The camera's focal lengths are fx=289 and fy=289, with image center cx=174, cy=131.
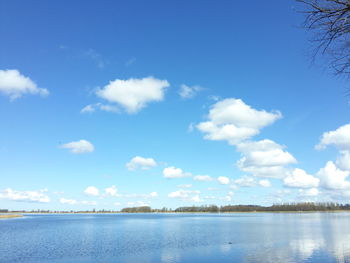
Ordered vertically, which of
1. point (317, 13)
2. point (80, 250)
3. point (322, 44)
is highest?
point (317, 13)

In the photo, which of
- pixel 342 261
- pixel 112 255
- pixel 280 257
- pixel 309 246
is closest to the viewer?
pixel 342 261

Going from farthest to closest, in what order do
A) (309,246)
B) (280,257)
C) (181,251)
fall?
(309,246) → (181,251) → (280,257)

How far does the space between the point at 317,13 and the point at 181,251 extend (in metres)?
29.8

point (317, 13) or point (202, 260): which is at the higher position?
point (317, 13)

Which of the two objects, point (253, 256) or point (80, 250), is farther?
point (80, 250)

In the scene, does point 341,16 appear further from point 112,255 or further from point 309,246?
point 309,246

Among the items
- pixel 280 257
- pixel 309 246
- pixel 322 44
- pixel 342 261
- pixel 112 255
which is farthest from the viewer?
pixel 309 246

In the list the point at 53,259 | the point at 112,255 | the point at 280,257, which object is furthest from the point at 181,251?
the point at 53,259

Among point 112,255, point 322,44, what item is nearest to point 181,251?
point 112,255

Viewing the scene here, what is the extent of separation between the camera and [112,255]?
2900cm

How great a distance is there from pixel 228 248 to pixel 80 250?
55.0 ft

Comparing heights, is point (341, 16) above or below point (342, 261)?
above

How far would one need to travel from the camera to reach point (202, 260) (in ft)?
84.9

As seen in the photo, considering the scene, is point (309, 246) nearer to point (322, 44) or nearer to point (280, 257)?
point (280, 257)
